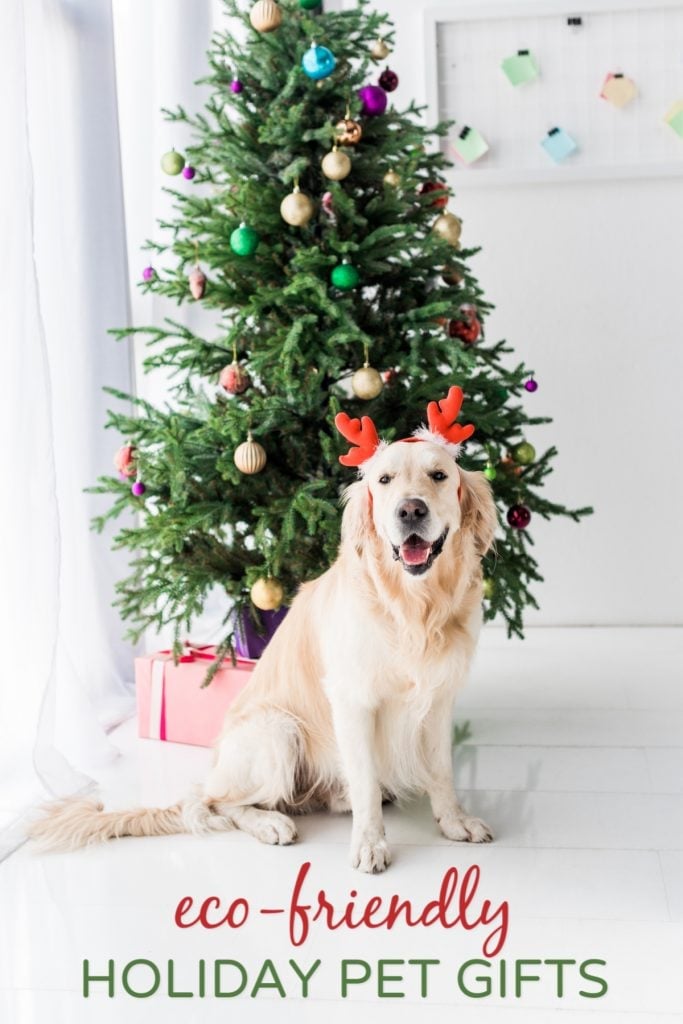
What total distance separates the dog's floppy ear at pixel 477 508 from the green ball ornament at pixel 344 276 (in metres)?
0.63

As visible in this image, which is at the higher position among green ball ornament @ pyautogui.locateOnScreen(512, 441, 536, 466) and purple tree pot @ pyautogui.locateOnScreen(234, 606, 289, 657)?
green ball ornament @ pyautogui.locateOnScreen(512, 441, 536, 466)

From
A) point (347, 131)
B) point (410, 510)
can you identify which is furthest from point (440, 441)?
point (347, 131)

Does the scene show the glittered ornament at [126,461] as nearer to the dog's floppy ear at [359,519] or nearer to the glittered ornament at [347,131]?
the dog's floppy ear at [359,519]

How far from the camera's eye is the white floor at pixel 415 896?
57.3 inches

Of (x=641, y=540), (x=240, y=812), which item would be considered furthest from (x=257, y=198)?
(x=641, y=540)

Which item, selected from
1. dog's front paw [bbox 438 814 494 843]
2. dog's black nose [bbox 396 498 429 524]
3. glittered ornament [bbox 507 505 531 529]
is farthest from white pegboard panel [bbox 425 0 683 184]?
dog's front paw [bbox 438 814 494 843]

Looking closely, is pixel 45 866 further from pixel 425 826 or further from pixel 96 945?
pixel 425 826

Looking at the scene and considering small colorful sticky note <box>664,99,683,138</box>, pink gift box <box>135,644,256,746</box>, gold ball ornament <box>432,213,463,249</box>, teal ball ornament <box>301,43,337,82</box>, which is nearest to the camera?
teal ball ornament <box>301,43,337,82</box>

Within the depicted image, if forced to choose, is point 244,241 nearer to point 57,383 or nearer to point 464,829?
point 57,383

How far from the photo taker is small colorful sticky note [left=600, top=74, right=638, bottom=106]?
3568 millimetres

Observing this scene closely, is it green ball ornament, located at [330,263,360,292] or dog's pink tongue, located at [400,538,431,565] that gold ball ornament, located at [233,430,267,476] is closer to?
green ball ornament, located at [330,263,360,292]

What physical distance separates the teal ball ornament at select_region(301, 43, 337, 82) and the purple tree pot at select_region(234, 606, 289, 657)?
1285 millimetres

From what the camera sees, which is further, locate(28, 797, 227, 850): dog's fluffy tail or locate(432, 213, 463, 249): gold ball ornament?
locate(432, 213, 463, 249): gold ball ornament

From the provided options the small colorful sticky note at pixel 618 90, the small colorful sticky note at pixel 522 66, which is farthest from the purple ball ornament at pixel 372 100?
the small colorful sticky note at pixel 618 90
